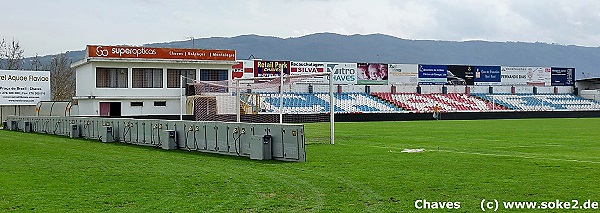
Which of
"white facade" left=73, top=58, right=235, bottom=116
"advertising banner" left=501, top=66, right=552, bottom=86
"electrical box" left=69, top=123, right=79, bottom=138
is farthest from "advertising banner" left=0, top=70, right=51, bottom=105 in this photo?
"advertising banner" left=501, top=66, right=552, bottom=86

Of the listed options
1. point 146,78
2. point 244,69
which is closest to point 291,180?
point 146,78

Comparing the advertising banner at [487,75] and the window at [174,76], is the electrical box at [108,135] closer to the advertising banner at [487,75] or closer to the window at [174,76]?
the window at [174,76]

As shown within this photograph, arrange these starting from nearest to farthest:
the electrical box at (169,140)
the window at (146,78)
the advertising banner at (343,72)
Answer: the electrical box at (169,140) < the window at (146,78) < the advertising banner at (343,72)

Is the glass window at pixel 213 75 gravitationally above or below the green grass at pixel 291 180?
above

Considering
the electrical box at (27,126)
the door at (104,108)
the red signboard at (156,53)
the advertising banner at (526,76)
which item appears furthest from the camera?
the advertising banner at (526,76)

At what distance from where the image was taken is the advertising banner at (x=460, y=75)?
274 feet

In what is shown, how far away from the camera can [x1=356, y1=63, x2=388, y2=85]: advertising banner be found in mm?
77938

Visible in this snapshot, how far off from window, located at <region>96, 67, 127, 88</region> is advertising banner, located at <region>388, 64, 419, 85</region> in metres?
33.8

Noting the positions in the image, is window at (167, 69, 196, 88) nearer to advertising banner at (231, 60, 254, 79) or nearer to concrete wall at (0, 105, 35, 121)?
concrete wall at (0, 105, 35, 121)

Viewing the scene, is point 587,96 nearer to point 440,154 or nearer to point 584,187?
point 440,154

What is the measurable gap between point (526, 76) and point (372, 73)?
→ 20.9 m

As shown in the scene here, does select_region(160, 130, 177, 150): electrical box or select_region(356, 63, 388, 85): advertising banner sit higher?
select_region(356, 63, 388, 85): advertising banner

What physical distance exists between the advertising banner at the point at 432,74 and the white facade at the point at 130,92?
104 feet

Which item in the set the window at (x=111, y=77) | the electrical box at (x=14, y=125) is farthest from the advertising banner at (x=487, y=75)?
the electrical box at (x=14, y=125)
